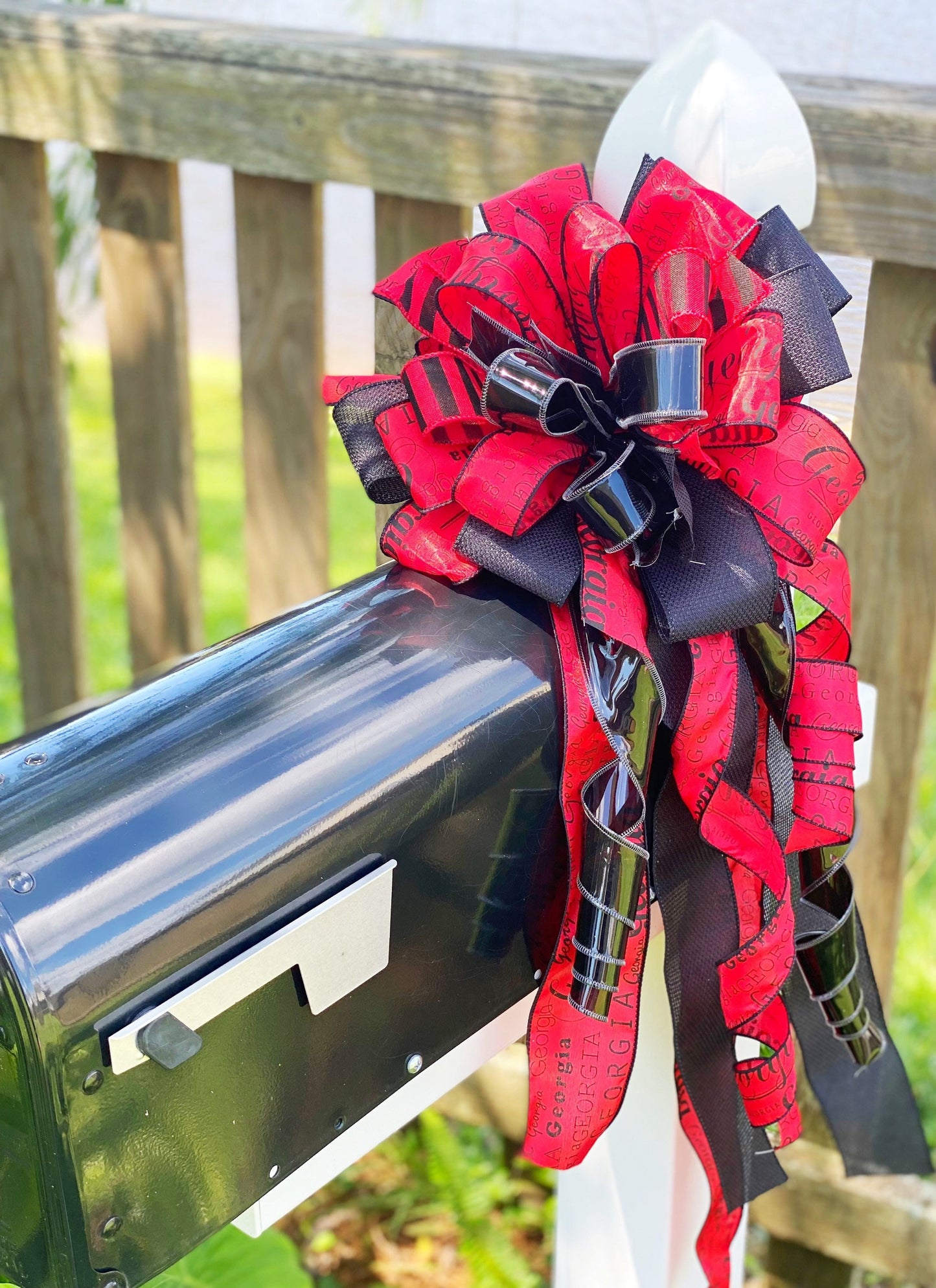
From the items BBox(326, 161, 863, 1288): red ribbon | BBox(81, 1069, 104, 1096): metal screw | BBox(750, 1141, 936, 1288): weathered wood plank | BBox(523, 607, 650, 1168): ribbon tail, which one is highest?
BBox(326, 161, 863, 1288): red ribbon

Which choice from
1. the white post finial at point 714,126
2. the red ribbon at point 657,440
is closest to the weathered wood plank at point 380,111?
the white post finial at point 714,126

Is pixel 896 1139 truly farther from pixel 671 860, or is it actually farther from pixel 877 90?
pixel 877 90

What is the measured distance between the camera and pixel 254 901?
0.56 m

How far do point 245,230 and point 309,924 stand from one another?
3.57ft

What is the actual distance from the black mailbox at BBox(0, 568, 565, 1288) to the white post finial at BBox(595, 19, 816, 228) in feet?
0.90

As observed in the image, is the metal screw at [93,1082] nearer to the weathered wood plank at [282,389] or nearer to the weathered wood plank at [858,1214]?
the weathered wood plank at [282,389]

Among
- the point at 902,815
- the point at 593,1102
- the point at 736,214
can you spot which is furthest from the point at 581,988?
the point at 902,815

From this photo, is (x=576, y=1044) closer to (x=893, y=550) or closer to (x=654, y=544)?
(x=654, y=544)

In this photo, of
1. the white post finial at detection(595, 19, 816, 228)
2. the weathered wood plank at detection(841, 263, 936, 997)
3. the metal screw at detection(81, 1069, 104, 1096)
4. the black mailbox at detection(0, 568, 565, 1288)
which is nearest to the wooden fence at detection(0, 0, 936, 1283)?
the weathered wood plank at detection(841, 263, 936, 997)

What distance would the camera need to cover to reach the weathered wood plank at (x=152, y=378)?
154 cm

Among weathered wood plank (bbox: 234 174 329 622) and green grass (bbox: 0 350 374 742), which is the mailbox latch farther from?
green grass (bbox: 0 350 374 742)

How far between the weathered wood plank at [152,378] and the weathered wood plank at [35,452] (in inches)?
3.5

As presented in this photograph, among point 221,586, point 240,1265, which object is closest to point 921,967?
point 240,1265

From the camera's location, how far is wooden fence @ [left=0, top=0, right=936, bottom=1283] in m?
1.18
